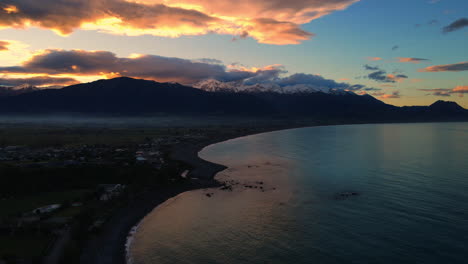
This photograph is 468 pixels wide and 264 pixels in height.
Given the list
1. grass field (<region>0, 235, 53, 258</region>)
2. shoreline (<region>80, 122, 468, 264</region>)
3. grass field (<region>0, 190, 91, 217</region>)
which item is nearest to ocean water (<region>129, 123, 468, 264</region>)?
shoreline (<region>80, 122, 468, 264</region>)

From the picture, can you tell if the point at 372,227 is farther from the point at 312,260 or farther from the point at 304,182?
the point at 304,182

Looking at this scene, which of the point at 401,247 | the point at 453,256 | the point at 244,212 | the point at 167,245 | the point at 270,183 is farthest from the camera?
the point at 270,183

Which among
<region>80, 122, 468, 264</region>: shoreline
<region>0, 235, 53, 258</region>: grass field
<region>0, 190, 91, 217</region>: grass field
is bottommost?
<region>80, 122, 468, 264</region>: shoreline

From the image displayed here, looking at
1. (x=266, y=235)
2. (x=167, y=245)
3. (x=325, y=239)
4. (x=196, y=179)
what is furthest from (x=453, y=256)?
(x=196, y=179)

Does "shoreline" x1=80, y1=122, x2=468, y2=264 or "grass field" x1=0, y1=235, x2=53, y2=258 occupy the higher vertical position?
"grass field" x1=0, y1=235, x2=53, y2=258

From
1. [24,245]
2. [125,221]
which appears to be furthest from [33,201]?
[24,245]

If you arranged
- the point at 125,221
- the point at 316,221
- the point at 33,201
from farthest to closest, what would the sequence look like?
the point at 33,201
the point at 125,221
the point at 316,221

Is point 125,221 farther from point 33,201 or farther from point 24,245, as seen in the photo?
point 33,201

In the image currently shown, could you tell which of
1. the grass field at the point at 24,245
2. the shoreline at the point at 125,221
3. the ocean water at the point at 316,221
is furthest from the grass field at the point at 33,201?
the ocean water at the point at 316,221

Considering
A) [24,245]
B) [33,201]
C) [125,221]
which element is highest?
[33,201]

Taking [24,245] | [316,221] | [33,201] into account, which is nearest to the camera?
[24,245]

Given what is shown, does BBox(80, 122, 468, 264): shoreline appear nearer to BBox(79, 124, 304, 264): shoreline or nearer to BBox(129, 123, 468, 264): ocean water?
BBox(79, 124, 304, 264): shoreline
